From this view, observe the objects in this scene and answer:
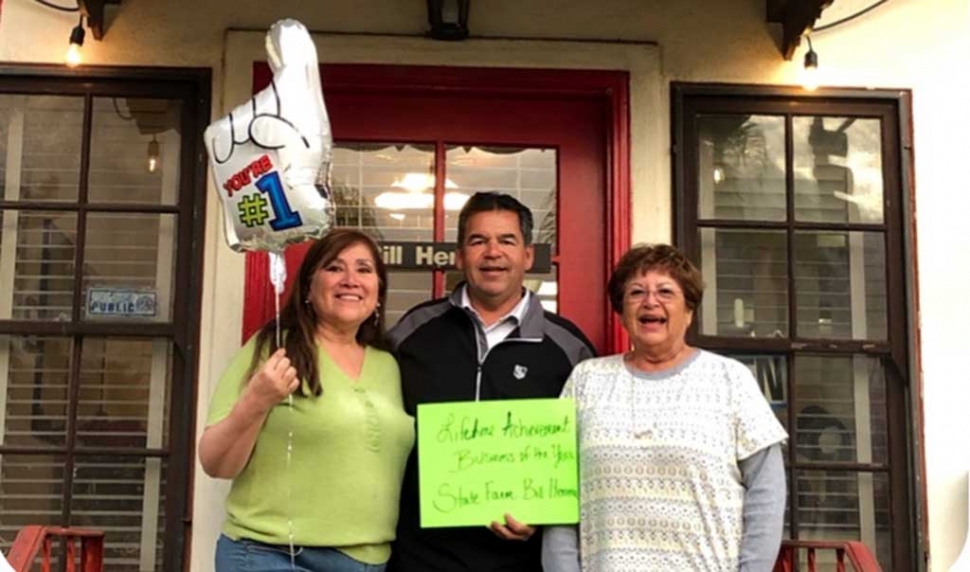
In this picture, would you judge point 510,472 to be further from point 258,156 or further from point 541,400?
point 258,156

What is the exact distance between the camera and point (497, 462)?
96.3 inches

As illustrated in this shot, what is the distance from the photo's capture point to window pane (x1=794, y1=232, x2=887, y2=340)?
3.53 metres

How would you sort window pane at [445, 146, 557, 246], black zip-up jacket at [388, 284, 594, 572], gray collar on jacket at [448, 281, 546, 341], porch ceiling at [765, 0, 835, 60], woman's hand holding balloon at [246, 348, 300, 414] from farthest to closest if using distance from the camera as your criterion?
window pane at [445, 146, 557, 246] → porch ceiling at [765, 0, 835, 60] → gray collar on jacket at [448, 281, 546, 341] → black zip-up jacket at [388, 284, 594, 572] → woman's hand holding balloon at [246, 348, 300, 414]

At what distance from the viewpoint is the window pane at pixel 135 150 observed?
351 centimetres

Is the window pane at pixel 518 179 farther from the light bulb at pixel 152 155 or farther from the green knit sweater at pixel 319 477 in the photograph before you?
the green knit sweater at pixel 319 477

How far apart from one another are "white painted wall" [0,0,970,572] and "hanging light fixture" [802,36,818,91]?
0.14 feet

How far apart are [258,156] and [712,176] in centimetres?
174

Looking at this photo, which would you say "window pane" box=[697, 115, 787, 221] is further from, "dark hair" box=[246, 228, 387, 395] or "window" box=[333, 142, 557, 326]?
"dark hair" box=[246, 228, 387, 395]

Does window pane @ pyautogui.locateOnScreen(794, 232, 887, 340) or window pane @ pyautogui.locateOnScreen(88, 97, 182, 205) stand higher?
window pane @ pyautogui.locateOnScreen(88, 97, 182, 205)

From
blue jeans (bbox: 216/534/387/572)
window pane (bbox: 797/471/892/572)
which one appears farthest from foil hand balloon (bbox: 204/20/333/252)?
window pane (bbox: 797/471/892/572)

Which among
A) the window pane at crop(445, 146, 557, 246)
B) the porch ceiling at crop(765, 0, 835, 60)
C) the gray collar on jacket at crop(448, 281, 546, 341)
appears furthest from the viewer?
the window pane at crop(445, 146, 557, 246)

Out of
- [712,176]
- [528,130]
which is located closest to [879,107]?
[712,176]

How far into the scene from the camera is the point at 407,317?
2818mm

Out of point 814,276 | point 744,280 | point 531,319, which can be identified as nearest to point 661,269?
point 531,319
